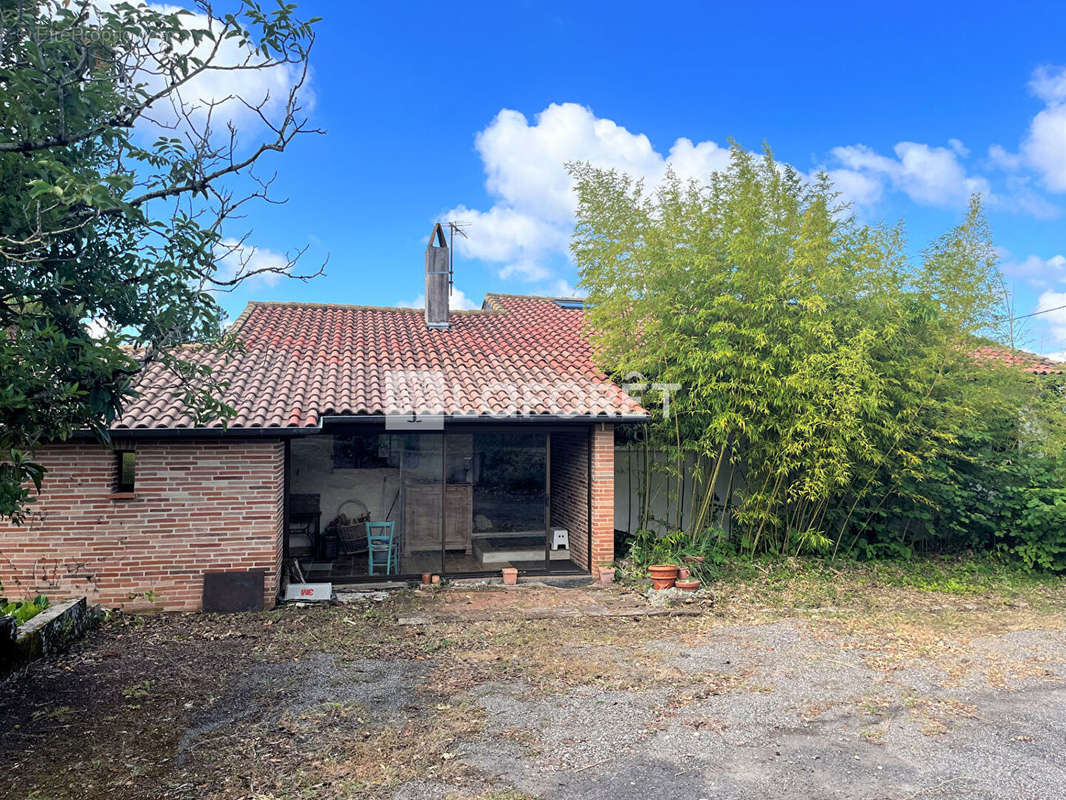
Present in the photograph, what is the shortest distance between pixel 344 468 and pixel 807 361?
6.56 m

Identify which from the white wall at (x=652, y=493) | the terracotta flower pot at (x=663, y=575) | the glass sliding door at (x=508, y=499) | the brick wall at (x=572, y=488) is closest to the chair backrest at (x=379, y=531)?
the glass sliding door at (x=508, y=499)

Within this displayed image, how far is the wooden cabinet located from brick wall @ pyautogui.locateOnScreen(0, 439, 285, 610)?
2265 millimetres

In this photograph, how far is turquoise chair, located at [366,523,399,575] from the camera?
26.9ft

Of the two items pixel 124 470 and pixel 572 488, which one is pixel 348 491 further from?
pixel 572 488

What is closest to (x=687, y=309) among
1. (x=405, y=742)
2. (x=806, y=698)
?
(x=806, y=698)

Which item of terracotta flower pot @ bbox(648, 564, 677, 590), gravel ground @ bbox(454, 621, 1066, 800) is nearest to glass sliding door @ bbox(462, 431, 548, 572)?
terracotta flower pot @ bbox(648, 564, 677, 590)

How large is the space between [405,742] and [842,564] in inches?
287

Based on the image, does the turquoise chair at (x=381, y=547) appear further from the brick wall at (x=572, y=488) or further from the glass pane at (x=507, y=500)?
the brick wall at (x=572, y=488)

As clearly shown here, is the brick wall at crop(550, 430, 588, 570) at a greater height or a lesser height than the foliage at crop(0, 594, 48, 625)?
greater

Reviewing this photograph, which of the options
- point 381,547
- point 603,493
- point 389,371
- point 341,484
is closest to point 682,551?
point 603,493

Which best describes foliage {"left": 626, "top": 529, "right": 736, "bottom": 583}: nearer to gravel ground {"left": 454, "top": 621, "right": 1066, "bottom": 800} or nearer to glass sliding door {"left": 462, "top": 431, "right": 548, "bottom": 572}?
glass sliding door {"left": 462, "top": 431, "right": 548, "bottom": 572}

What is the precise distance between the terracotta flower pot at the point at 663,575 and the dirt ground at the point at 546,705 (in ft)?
1.47

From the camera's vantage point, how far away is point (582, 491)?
339 inches

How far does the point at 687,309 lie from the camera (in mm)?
7941
